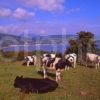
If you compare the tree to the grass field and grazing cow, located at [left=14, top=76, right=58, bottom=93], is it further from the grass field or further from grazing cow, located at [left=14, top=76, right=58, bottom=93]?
grazing cow, located at [left=14, top=76, right=58, bottom=93]

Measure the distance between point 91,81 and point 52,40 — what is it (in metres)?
18.4

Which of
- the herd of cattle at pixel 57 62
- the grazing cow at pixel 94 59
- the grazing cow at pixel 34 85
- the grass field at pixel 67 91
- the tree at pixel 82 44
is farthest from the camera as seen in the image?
the tree at pixel 82 44

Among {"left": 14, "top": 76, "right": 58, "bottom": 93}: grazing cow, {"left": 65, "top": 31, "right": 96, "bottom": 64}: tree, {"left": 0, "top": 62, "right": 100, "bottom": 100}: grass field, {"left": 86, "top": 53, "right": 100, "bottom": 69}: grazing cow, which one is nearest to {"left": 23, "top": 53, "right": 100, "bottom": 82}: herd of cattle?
{"left": 86, "top": 53, "right": 100, "bottom": 69}: grazing cow

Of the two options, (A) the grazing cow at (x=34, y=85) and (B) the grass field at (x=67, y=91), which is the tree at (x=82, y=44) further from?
(A) the grazing cow at (x=34, y=85)

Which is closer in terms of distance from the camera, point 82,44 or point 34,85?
point 34,85

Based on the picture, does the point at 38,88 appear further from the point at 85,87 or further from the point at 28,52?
the point at 28,52

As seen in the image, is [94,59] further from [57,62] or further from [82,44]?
[57,62]

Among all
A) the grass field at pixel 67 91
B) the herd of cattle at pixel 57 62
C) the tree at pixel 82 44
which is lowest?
the grass field at pixel 67 91

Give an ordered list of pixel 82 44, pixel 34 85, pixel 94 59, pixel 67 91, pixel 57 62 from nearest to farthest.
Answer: pixel 34 85, pixel 67 91, pixel 57 62, pixel 94 59, pixel 82 44

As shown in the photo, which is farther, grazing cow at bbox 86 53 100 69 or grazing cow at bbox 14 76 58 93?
grazing cow at bbox 86 53 100 69

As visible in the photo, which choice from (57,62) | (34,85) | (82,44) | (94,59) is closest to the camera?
(34,85)

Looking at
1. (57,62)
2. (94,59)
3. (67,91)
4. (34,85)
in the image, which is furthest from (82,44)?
(34,85)

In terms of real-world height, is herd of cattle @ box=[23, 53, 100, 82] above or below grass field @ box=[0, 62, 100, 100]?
above

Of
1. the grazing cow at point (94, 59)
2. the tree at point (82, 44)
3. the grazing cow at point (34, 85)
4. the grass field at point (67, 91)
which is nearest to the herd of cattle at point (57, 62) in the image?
the grazing cow at point (94, 59)
